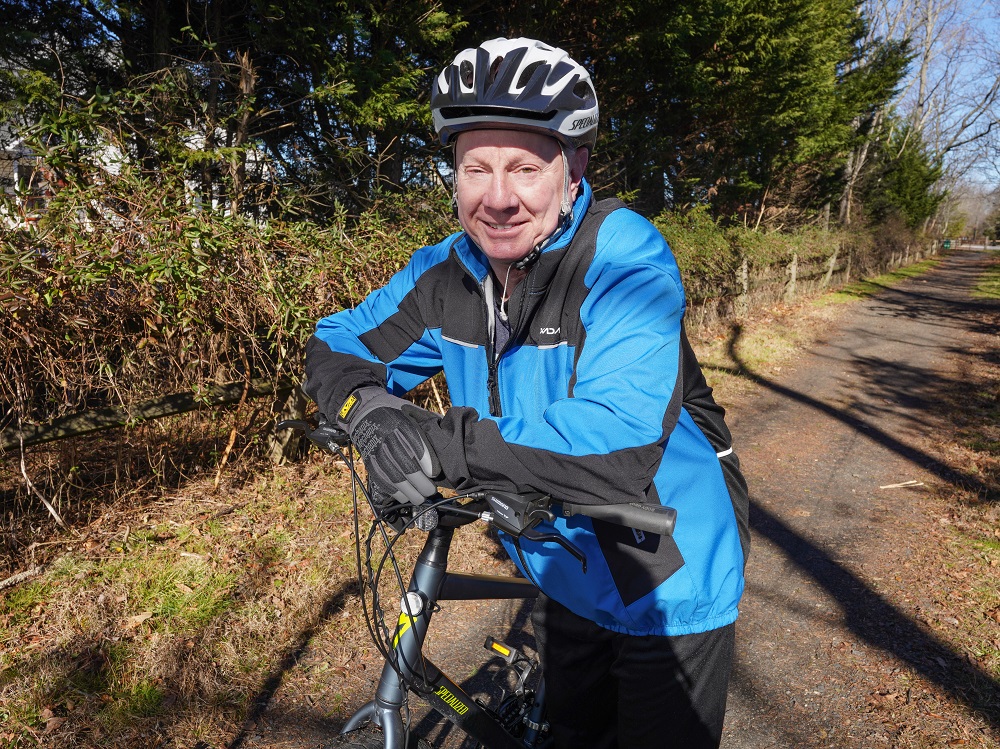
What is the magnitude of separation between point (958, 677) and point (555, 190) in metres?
3.55

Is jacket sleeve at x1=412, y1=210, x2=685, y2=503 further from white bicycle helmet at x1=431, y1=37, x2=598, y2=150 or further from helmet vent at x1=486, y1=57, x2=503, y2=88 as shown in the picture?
helmet vent at x1=486, y1=57, x2=503, y2=88

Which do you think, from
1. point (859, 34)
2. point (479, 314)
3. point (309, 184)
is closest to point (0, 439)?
point (479, 314)

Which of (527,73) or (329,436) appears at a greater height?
(527,73)

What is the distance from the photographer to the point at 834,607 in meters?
4.23

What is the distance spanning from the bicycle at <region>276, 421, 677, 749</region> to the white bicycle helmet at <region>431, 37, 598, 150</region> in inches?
35.6

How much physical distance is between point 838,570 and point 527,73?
14.2 ft

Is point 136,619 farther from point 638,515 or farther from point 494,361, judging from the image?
point 638,515

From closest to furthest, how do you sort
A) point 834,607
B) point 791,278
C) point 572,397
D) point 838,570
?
1. point 572,397
2. point 834,607
3. point 838,570
4. point 791,278

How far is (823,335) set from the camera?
14.5 m

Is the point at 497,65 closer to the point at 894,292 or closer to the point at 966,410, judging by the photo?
the point at 966,410

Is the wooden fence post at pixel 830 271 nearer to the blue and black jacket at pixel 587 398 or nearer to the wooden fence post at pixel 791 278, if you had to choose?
the wooden fence post at pixel 791 278

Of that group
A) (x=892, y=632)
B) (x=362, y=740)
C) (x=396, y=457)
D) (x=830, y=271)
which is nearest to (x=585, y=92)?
(x=396, y=457)

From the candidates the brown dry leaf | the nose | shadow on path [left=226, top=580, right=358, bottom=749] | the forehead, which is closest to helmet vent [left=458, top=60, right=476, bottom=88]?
the forehead

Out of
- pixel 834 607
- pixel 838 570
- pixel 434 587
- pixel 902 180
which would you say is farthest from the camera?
pixel 902 180
